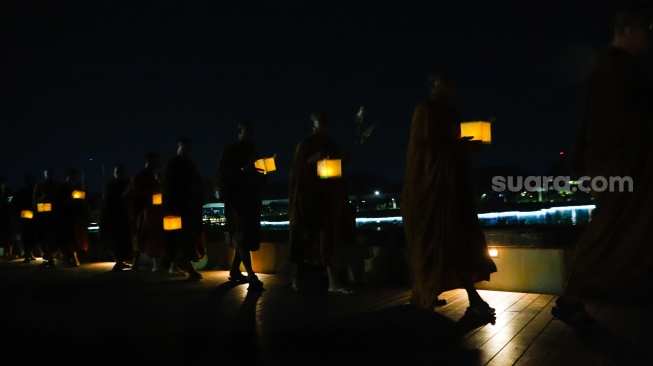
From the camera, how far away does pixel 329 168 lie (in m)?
5.83

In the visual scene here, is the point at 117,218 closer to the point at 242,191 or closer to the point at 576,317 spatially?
the point at 242,191

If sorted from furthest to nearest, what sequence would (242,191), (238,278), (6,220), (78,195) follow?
(6,220) → (78,195) → (238,278) → (242,191)

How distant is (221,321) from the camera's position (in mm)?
4410

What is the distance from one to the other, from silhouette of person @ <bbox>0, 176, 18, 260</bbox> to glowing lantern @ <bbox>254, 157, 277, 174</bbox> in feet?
30.0

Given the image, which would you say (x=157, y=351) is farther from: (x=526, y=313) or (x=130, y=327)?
(x=526, y=313)

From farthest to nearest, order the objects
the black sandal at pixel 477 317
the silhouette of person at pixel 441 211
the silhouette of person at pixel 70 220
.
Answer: the silhouette of person at pixel 70 220 → the silhouette of person at pixel 441 211 → the black sandal at pixel 477 317

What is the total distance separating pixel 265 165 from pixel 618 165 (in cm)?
402

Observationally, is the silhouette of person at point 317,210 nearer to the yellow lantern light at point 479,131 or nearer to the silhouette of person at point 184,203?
the yellow lantern light at point 479,131

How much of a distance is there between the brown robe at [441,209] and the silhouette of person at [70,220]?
798 cm

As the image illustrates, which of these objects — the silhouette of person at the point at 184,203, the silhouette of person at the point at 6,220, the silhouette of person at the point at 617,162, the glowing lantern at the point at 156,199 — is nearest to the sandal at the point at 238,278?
the silhouette of person at the point at 184,203

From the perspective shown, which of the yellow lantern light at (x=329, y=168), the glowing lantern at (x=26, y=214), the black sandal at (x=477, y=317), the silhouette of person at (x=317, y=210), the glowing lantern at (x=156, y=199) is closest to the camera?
the black sandal at (x=477, y=317)

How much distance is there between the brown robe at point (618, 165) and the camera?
136 inches

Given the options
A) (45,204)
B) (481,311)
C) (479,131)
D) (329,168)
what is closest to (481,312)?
(481,311)

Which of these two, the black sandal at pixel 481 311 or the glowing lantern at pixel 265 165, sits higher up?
the glowing lantern at pixel 265 165
